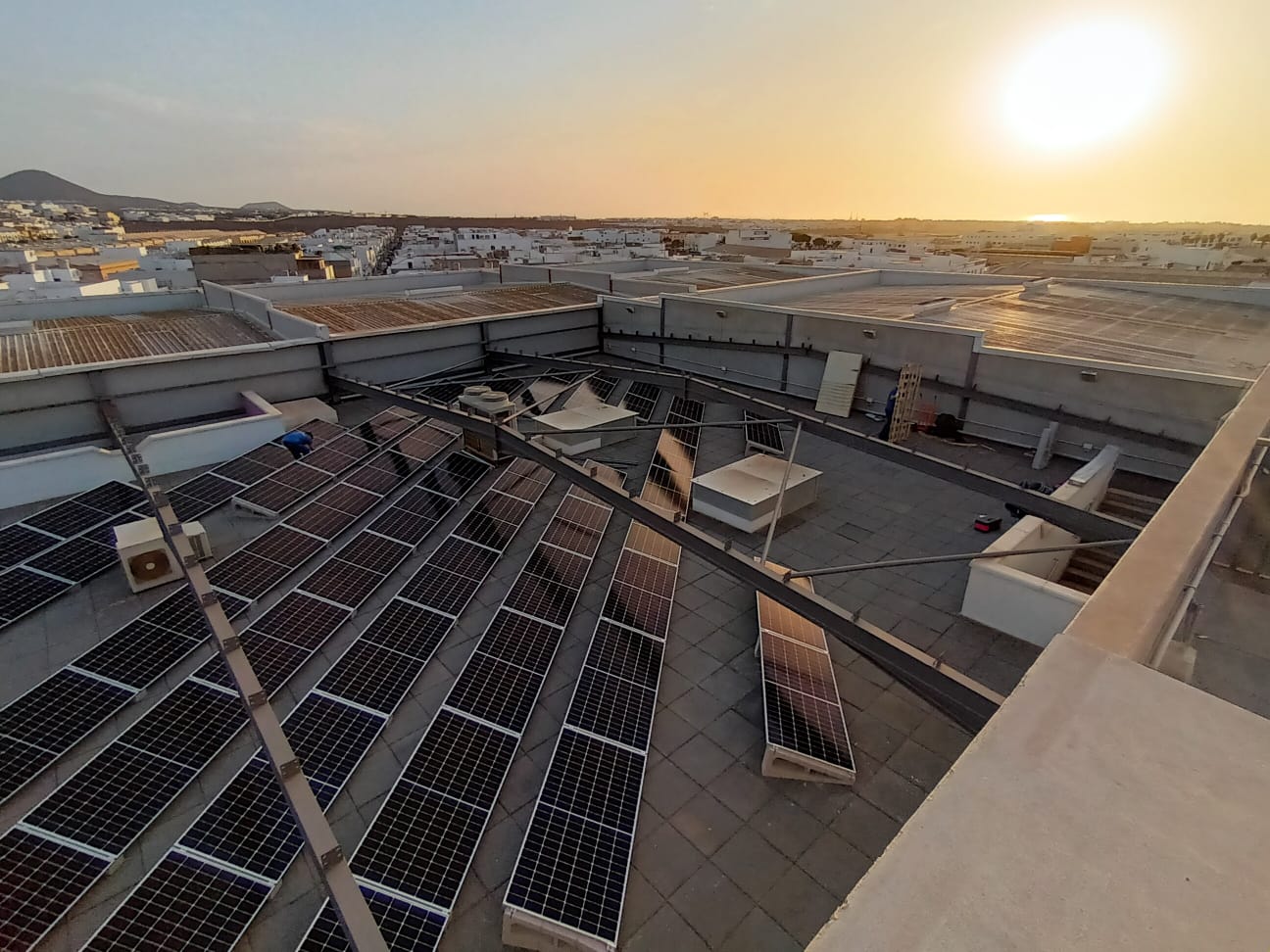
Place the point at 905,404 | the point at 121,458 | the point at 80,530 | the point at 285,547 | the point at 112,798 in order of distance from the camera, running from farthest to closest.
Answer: the point at 905,404 → the point at 121,458 → the point at 80,530 → the point at 285,547 → the point at 112,798

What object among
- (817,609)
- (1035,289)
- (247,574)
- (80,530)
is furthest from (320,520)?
(1035,289)

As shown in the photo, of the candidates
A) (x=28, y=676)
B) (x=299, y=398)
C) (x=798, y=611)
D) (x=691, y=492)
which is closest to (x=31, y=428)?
(x=299, y=398)

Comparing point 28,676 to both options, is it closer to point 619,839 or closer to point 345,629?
point 345,629

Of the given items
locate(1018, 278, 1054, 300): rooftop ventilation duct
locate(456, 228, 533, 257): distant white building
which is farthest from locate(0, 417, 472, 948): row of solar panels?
locate(456, 228, 533, 257): distant white building

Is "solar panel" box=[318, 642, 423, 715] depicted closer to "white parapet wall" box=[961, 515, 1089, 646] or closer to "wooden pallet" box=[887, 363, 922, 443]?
"white parapet wall" box=[961, 515, 1089, 646]

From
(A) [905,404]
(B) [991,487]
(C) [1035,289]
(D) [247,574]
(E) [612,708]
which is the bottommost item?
(E) [612,708]

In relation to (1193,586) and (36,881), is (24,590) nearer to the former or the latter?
(36,881)
